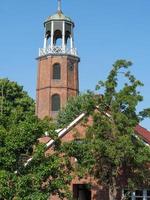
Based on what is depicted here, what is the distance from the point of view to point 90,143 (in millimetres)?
22125

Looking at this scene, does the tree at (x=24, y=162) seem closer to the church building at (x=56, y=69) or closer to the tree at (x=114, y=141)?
the tree at (x=114, y=141)

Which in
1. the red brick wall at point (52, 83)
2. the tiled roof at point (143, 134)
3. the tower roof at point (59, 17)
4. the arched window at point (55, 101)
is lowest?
the tiled roof at point (143, 134)

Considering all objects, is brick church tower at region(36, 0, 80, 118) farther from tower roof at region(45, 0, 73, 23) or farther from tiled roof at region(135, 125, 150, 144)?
tiled roof at region(135, 125, 150, 144)

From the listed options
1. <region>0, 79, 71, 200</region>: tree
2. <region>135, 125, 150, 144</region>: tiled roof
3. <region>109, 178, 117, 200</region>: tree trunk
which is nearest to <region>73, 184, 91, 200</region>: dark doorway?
<region>135, 125, 150, 144</region>: tiled roof

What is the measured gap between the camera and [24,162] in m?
19.9

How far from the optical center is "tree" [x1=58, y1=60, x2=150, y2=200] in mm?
21594

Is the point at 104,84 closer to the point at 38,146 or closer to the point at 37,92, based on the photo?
the point at 38,146

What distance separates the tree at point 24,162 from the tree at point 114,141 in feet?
5.31

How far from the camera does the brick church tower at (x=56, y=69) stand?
56.6 meters

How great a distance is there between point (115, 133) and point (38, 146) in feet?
14.0

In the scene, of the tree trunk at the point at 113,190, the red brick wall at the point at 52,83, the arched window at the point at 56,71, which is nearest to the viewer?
the tree trunk at the point at 113,190

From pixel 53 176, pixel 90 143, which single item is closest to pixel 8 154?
pixel 53 176

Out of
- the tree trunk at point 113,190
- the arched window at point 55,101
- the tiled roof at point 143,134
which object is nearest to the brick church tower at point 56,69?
the arched window at point 55,101

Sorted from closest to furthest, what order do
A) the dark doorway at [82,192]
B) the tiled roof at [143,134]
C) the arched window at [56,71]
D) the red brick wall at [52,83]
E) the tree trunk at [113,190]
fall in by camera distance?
the tree trunk at [113,190]
the tiled roof at [143,134]
the dark doorway at [82,192]
the red brick wall at [52,83]
the arched window at [56,71]
